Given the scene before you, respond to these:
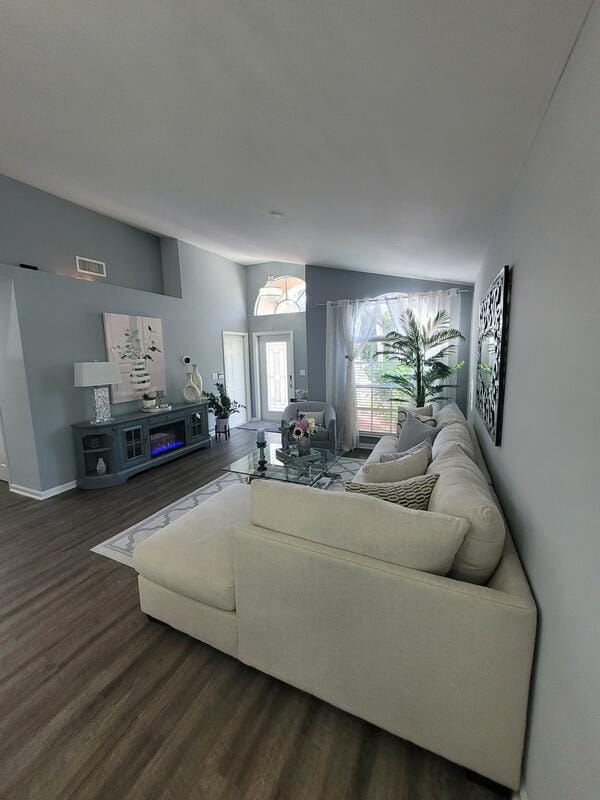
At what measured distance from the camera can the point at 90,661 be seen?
1.63 m

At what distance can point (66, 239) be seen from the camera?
3.93 metres

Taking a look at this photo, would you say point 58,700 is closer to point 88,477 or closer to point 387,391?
point 88,477

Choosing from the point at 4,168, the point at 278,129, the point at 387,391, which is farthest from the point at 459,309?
the point at 4,168

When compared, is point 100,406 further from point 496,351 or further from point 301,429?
point 496,351

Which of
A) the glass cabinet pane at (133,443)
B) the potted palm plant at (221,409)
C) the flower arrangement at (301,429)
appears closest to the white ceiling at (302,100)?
the flower arrangement at (301,429)

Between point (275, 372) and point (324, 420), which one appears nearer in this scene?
point (324, 420)

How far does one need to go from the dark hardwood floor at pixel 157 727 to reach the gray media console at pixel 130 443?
6.01 feet

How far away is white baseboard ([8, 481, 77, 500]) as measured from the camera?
3496mm

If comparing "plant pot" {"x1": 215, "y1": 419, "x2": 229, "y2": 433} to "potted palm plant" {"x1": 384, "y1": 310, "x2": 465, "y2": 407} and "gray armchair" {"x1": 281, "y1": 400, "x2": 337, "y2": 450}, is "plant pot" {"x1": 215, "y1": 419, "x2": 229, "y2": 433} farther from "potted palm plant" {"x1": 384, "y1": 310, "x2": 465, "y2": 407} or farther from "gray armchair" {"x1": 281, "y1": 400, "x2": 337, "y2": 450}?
"potted palm plant" {"x1": 384, "y1": 310, "x2": 465, "y2": 407}

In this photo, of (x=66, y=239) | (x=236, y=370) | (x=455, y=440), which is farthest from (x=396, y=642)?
(x=236, y=370)

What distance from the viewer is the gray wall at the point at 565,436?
74cm

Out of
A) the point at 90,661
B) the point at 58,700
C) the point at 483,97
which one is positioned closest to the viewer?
the point at 483,97

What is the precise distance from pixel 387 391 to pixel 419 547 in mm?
3866

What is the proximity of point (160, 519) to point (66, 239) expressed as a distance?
3.50m
